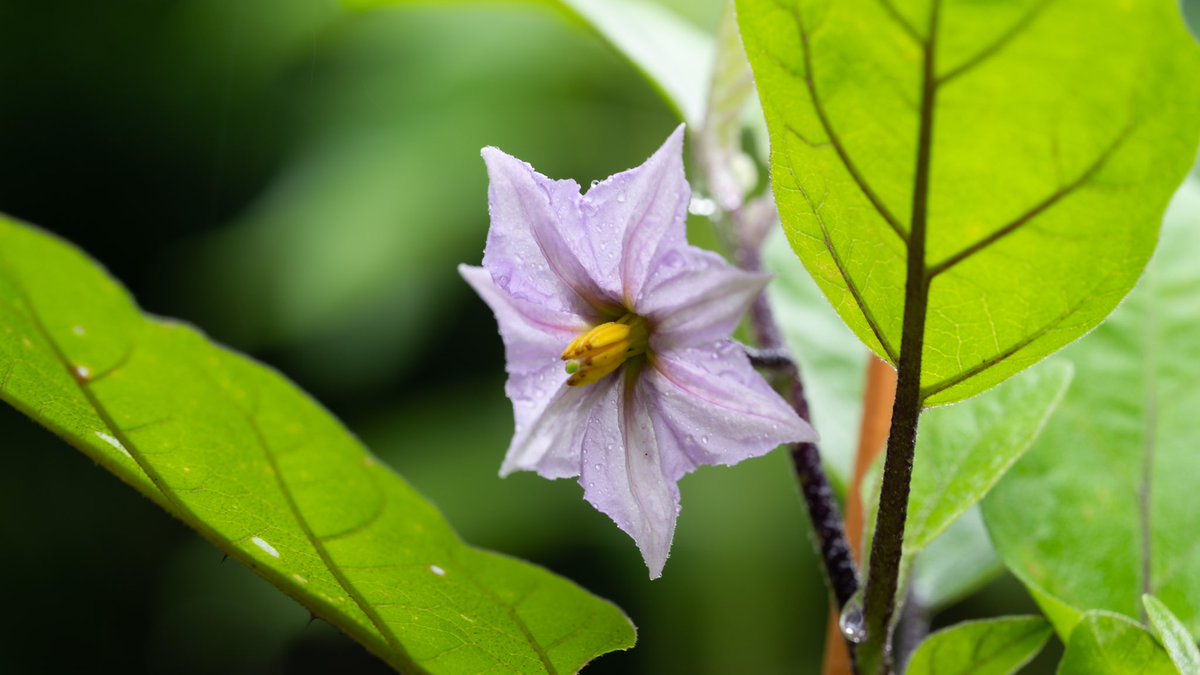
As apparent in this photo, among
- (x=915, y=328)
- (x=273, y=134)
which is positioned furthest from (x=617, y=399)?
(x=273, y=134)

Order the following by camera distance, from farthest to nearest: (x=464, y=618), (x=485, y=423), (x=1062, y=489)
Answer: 1. (x=485, y=423)
2. (x=1062, y=489)
3. (x=464, y=618)

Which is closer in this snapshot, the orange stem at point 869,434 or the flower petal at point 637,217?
the flower petal at point 637,217

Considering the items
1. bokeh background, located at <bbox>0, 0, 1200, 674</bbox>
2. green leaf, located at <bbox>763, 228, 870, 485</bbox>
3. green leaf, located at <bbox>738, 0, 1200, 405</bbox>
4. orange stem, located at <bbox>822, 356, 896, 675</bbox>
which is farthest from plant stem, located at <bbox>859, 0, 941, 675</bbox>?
bokeh background, located at <bbox>0, 0, 1200, 674</bbox>

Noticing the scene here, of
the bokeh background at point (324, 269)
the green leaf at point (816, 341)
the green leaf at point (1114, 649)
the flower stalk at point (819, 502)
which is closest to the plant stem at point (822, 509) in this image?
the flower stalk at point (819, 502)

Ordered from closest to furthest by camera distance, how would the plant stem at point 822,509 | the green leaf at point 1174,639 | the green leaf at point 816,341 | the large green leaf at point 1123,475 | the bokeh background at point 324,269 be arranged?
the green leaf at point 1174,639 < the plant stem at point 822,509 < the large green leaf at point 1123,475 < the green leaf at point 816,341 < the bokeh background at point 324,269

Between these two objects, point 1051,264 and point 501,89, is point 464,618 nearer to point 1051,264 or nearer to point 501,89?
point 1051,264

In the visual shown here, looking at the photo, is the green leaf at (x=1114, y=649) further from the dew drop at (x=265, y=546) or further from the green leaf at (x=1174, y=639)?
the dew drop at (x=265, y=546)
